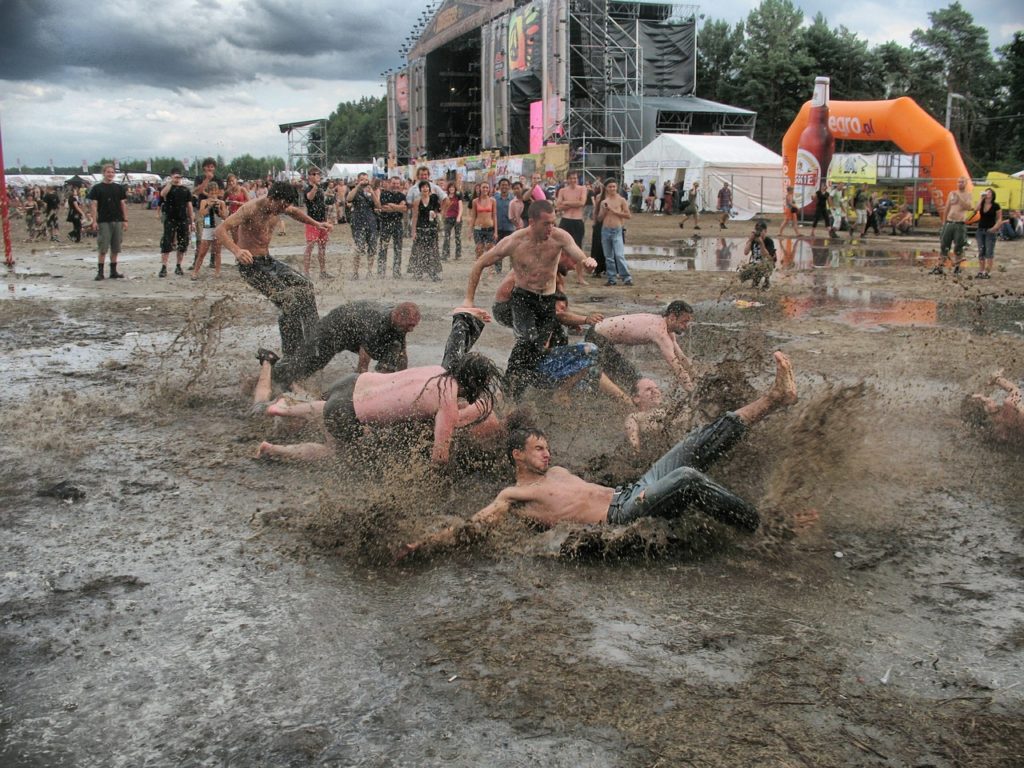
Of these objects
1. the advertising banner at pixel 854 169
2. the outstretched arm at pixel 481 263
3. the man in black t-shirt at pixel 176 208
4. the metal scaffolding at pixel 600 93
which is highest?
the metal scaffolding at pixel 600 93

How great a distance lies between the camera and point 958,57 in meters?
54.5

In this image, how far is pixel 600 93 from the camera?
119 ft

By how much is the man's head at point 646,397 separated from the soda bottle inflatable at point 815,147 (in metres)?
22.3

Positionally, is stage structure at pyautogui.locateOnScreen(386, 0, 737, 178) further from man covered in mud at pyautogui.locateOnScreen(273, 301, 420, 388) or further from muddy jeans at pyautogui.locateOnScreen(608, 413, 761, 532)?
muddy jeans at pyautogui.locateOnScreen(608, 413, 761, 532)

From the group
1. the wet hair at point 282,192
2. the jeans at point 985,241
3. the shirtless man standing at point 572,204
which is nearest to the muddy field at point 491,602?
the wet hair at point 282,192

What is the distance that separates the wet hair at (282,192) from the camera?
7383 millimetres

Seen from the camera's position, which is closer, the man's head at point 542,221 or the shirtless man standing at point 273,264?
the man's head at point 542,221

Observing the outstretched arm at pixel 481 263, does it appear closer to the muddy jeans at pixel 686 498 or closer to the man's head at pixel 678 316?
the man's head at pixel 678 316

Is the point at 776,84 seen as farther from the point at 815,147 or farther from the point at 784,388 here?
the point at 784,388

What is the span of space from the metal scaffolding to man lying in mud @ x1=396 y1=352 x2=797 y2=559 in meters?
31.1

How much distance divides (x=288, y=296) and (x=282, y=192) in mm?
939

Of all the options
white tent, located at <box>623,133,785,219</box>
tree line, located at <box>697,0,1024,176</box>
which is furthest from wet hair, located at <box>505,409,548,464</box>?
tree line, located at <box>697,0,1024,176</box>

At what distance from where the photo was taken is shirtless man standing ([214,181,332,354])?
7.08 meters

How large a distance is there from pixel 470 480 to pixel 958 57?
59.6 metres
